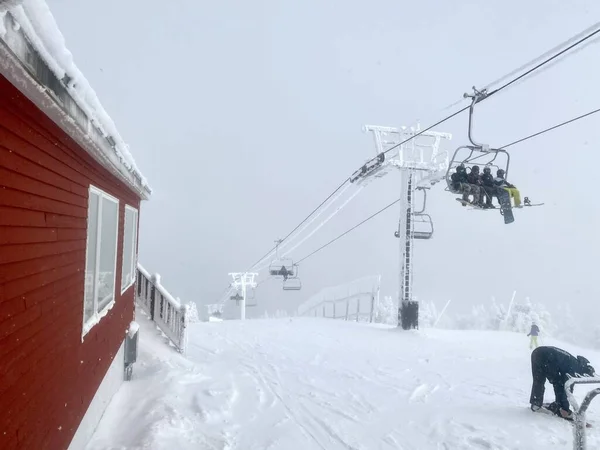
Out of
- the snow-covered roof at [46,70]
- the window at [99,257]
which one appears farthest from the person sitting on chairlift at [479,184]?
the snow-covered roof at [46,70]

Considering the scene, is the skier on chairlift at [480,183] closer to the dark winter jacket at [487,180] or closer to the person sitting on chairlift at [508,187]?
the dark winter jacket at [487,180]

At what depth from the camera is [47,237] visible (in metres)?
3.07

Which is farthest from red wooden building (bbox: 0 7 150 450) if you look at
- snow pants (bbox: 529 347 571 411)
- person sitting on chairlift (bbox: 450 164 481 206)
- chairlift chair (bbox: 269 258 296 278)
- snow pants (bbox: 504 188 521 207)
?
chairlift chair (bbox: 269 258 296 278)

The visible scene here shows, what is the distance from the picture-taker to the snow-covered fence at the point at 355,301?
72.3 ft

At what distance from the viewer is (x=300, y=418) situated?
6.25 metres

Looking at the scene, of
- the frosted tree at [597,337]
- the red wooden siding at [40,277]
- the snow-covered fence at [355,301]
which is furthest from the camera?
the frosted tree at [597,337]

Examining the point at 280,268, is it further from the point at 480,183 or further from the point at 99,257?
the point at 99,257

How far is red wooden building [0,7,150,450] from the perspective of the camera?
88.5 inches

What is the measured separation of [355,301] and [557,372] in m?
20.6

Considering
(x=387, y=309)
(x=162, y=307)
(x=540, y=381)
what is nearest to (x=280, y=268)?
(x=162, y=307)

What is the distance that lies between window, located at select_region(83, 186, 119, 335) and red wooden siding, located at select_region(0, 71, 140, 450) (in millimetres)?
309

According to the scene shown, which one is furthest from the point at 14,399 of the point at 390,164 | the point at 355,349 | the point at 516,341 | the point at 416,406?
the point at 516,341

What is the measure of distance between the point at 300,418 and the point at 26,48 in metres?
5.73

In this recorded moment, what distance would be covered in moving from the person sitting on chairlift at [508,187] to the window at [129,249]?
7.41 metres
